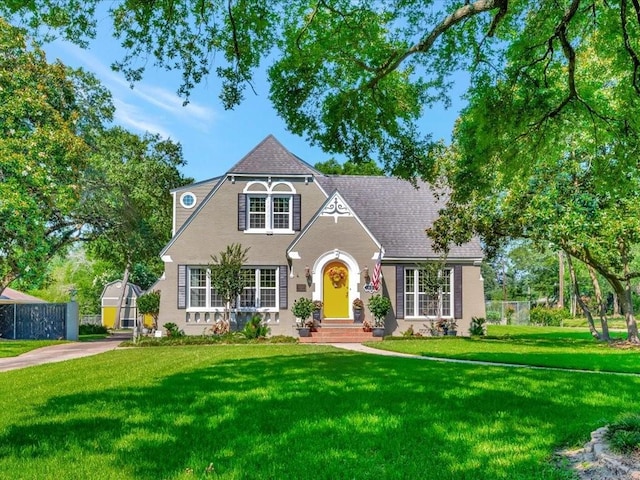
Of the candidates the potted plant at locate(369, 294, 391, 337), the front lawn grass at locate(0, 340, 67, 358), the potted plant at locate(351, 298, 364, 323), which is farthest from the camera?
the potted plant at locate(351, 298, 364, 323)

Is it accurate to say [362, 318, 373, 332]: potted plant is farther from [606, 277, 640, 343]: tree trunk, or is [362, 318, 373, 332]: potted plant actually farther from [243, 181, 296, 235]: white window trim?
[606, 277, 640, 343]: tree trunk

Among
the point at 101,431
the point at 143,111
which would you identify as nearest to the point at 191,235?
the point at 143,111

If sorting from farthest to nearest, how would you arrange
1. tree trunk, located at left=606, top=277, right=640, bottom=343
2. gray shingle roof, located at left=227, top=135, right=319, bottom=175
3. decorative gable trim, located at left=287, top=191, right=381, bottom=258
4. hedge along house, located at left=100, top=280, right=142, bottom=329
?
hedge along house, located at left=100, top=280, right=142, bottom=329 → gray shingle roof, located at left=227, top=135, right=319, bottom=175 → decorative gable trim, located at left=287, top=191, right=381, bottom=258 → tree trunk, located at left=606, top=277, right=640, bottom=343

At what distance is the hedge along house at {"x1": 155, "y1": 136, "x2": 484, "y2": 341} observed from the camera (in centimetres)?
2175

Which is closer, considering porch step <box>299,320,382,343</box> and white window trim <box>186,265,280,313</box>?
porch step <box>299,320,382,343</box>

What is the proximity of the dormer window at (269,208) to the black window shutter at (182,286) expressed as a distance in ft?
10.6

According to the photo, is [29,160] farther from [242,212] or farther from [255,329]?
[255,329]

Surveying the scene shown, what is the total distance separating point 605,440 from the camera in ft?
15.5

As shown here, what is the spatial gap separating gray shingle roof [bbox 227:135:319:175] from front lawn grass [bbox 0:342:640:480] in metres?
13.7

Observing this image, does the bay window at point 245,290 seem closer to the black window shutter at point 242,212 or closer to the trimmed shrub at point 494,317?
the black window shutter at point 242,212

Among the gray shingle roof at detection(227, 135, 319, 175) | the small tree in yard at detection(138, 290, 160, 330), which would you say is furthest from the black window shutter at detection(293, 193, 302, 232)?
the small tree in yard at detection(138, 290, 160, 330)

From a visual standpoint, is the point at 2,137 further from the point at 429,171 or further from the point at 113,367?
the point at 429,171

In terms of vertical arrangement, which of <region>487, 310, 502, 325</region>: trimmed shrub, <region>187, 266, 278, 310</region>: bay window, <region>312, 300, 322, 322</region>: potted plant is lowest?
<region>487, 310, 502, 325</region>: trimmed shrub

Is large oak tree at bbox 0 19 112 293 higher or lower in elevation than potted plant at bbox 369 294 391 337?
higher
